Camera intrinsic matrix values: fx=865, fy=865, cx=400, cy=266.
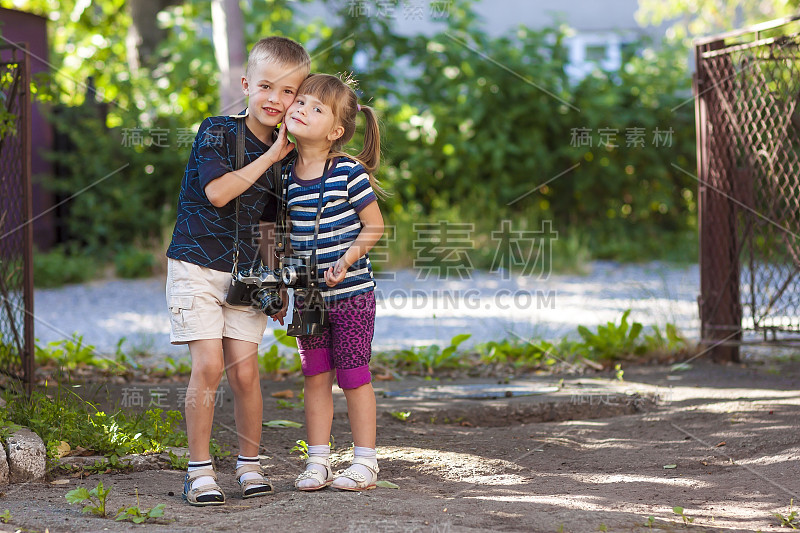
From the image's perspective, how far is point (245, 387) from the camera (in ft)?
10.4

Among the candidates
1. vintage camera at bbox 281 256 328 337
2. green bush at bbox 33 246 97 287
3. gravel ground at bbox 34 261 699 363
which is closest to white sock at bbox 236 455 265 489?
vintage camera at bbox 281 256 328 337

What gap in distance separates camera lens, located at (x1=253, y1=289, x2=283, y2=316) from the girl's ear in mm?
613

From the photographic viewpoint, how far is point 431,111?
10.4 metres

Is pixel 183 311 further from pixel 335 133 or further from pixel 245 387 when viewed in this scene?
pixel 335 133

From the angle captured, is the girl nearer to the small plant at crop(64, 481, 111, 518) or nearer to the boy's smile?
the boy's smile

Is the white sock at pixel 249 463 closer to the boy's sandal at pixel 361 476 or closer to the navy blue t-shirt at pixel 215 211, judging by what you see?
the boy's sandal at pixel 361 476

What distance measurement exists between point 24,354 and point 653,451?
3078mm

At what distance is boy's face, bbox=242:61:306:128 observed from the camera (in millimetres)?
3098

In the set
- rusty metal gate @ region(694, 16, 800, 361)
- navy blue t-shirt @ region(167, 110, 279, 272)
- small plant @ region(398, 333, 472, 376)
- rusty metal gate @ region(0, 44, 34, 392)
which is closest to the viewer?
navy blue t-shirt @ region(167, 110, 279, 272)

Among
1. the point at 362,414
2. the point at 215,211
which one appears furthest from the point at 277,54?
the point at 362,414

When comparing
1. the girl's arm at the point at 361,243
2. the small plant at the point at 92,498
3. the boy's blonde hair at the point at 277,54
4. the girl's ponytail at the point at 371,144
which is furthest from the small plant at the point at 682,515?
the boy's blonde hair at the point at 277,54

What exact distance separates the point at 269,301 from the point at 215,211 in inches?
15.4

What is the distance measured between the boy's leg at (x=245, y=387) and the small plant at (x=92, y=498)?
52 centimetres

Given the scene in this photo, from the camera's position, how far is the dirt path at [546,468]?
2771 millimetres
